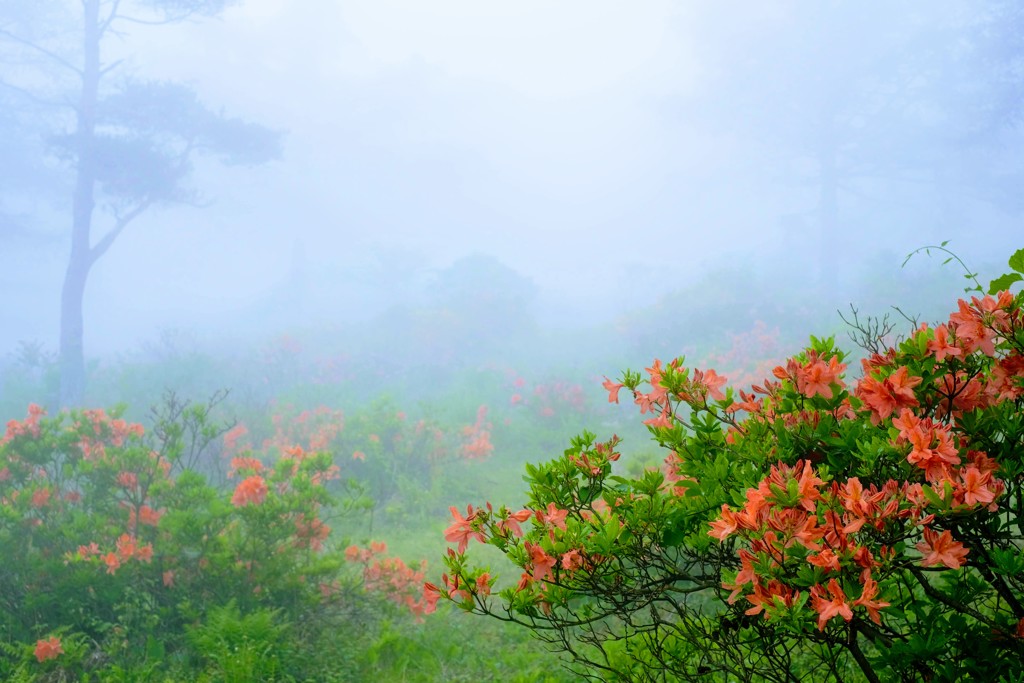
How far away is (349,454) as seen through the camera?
854 cm

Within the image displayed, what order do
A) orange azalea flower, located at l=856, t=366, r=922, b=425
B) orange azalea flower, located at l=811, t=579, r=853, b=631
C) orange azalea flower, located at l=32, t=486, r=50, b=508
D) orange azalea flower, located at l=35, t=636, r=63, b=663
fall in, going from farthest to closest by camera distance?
orange azalea flower, located at l=32, t=486, r=50, b=508, orange azalea flower, located at l=35, t=636, r=63, b=663, orange azalea flower, located at l=856, t=366, r=922, b=425, orange azalea flower, located at l=811, t=579, r=853, b=631

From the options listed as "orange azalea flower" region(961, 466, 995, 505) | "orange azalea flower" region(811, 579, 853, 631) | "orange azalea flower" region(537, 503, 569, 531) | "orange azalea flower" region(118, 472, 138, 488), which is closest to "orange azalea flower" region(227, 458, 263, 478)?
"orange azalea flower" region(118, 472, 138, 488)

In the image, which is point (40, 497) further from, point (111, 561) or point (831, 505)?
point (831, 505)

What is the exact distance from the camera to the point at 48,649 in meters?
3.28

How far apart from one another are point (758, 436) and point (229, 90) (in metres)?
42.1

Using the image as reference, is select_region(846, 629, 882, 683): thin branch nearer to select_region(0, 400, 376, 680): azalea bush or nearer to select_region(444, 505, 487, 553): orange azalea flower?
select_region(444, 505, 487, 553): orange azalea flower

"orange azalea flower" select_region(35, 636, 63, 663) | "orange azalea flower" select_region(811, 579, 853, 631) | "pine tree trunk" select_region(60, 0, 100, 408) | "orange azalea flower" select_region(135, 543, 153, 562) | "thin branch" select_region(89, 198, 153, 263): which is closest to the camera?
"orange azalea flower" select_region(811, 579, 853, 631)

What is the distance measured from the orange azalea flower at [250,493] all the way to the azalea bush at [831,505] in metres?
2.82

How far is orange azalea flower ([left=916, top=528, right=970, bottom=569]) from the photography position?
3.57ft

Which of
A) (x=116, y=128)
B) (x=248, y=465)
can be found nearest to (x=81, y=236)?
(x=116, y=128)

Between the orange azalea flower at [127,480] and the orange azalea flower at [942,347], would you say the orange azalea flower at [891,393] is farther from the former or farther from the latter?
the orange azalea flower at [127,480]

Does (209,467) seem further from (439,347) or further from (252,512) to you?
(439,347)

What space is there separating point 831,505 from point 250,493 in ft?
12.0

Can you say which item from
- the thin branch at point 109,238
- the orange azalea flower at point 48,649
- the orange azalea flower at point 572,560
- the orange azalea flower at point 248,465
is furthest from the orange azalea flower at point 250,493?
the thin branch at point 109,238
